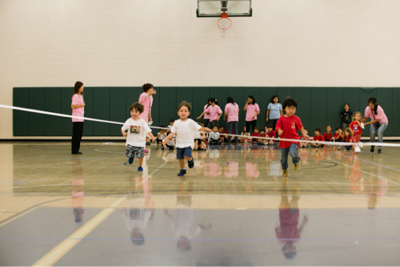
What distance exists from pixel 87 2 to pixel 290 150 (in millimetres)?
13135

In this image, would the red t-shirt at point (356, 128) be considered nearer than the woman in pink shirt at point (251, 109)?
Yes

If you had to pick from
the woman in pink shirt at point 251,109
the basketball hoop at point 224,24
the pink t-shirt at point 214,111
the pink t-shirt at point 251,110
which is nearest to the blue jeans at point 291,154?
the pink t-shirt at point 214,111

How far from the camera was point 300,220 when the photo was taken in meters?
3.57

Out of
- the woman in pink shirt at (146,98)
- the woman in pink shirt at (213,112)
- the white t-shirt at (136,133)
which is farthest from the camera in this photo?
the woman in pink shirt at (213,112)

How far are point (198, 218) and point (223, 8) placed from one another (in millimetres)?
12500

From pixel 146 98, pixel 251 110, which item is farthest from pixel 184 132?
pixel 251 110

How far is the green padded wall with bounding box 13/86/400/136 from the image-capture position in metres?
15.9

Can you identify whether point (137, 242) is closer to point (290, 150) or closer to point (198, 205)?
point (198, 205)

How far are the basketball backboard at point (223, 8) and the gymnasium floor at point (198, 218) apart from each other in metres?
9.80

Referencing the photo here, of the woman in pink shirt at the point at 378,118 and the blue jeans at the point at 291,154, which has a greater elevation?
the woman in pink shirt at the point at 378,118

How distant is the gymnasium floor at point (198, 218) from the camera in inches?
106

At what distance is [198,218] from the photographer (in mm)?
3635

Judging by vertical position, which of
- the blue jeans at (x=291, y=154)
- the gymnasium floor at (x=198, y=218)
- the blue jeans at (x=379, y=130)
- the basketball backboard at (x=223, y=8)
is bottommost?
the gymnasium floor at (x=198, y=218)

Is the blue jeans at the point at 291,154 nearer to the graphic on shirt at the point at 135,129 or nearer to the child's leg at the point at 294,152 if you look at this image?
the child's leg at the point at 294,152
